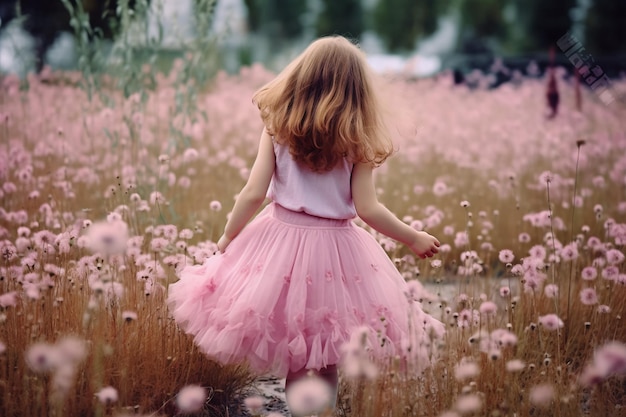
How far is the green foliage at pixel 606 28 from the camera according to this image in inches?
1065

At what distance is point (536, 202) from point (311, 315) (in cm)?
356

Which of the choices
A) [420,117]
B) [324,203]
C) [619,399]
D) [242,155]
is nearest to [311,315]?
[324,203]

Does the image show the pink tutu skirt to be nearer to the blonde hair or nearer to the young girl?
the young girl

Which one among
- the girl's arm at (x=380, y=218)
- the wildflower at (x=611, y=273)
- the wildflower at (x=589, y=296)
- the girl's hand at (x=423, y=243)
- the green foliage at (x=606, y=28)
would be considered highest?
the green foliage at (x=606, y=28)

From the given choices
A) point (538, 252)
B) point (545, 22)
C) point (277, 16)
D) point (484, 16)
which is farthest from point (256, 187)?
point (277, 16)

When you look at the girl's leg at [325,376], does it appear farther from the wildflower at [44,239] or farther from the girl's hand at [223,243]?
the wildflower at [44,239]

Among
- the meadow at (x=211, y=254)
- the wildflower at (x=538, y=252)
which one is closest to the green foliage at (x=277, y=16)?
the meadow at (x=211, y=254)

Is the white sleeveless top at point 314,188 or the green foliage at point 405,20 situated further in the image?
the green foliage at point 405,20

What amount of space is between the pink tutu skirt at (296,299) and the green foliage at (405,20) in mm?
33261

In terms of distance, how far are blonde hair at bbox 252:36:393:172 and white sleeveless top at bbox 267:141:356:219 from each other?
5 centimetres

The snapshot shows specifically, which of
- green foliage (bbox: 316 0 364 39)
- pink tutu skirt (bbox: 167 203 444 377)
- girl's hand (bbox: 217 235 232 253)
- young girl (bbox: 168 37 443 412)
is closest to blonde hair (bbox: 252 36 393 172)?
young girl (bbox: 168 37 443 412)

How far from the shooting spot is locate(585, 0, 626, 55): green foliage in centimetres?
2706

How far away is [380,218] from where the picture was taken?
7.89 ft

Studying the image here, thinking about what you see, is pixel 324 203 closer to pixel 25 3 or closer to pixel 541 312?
pixel 541 312
